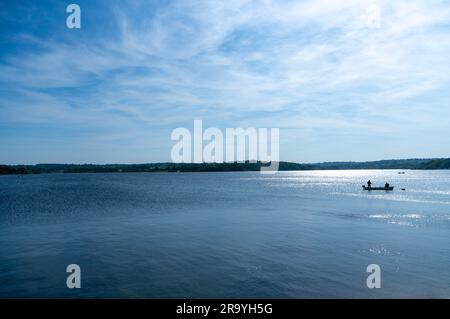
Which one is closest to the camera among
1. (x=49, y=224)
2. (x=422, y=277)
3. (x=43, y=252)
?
(x=422, y=277)

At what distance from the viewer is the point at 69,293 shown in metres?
16.9

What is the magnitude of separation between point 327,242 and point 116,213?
31940 mm

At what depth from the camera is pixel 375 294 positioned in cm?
1633

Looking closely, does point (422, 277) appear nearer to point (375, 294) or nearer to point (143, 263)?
point (375, 294)

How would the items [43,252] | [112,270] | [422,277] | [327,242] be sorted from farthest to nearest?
[327,242]
[43,252]
[112,270]
[422,277]
